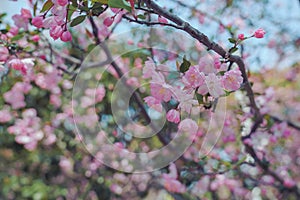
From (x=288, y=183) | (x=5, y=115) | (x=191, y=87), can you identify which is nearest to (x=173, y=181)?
(x=288, y=183)

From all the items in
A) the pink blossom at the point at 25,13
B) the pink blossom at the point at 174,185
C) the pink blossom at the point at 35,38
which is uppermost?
the pink blossom at the point at 25,13

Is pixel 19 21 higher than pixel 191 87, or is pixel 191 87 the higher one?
pixel 19 21

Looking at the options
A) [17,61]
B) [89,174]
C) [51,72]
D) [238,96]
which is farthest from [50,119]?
[17,61]

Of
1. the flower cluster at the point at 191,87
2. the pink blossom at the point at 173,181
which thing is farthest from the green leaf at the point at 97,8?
the pink blossom at the point at 173,181

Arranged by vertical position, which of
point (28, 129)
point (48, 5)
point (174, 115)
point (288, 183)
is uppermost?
point (28, 129)

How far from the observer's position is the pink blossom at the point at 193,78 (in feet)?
3.26

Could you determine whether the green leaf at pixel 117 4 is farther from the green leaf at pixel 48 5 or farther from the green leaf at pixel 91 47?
the green leaf at pixel 91 47

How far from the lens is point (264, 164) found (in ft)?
6.36

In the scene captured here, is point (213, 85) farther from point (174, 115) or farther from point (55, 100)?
point (55, 100)

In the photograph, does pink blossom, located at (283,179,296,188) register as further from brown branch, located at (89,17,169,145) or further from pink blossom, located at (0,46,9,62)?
pink blossom, located at (0,46,9,62)

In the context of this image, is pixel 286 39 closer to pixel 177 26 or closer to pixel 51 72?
pixel 51 72

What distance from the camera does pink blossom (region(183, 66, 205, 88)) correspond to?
39.1 inches

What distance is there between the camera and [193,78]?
1.00 metres

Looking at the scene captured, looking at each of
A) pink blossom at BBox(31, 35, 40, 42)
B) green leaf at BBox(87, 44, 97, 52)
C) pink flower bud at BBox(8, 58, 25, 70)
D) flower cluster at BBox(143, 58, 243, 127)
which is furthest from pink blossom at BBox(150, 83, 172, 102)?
pink blossom at BBox(31, 35, 40, 42)
